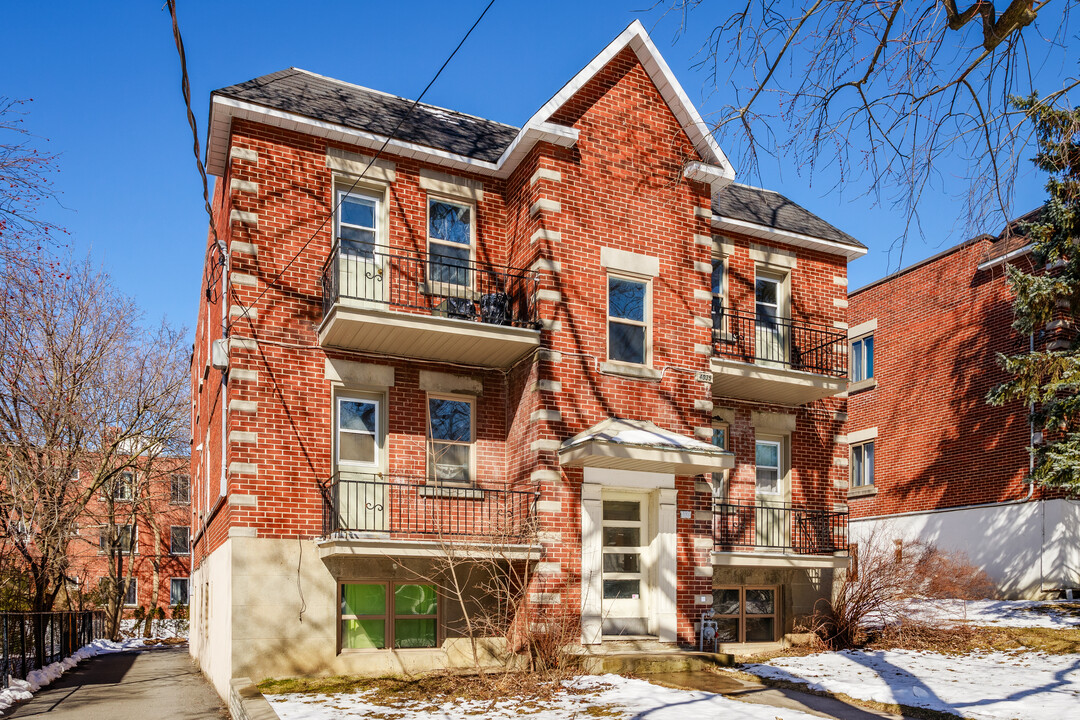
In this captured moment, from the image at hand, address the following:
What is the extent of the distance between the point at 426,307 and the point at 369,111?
13.0 ft

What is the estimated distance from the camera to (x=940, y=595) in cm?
1803

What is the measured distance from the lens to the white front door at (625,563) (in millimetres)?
14992

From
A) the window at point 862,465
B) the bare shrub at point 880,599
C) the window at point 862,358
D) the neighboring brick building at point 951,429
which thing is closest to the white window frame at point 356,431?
the bare shrub at point 880,599

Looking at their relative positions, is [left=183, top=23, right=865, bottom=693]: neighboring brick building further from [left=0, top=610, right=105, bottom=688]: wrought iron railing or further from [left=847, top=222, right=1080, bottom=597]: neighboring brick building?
[left=847, top=222, right=1080, bottom=597]: neighboring brick building

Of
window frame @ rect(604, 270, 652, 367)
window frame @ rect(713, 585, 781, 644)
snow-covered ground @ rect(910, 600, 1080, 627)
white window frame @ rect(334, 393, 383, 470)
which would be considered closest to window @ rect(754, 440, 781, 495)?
window frame @ rect(713, 585, 781, 644)

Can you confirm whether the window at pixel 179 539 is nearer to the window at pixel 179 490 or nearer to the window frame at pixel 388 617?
the window at pixel 179 490

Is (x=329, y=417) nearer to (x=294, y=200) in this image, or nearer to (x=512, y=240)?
(x=294, y=200)

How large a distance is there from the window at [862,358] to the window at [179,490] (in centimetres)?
3243

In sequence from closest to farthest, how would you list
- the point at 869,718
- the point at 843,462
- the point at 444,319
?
the point at 869,718 < the point at 444,319 < the point at 843,462

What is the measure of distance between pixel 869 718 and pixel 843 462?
947 cm

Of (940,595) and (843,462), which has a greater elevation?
(843,462)

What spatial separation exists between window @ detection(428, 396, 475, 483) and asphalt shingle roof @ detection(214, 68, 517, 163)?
176 inches

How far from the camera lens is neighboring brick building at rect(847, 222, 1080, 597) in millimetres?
21891

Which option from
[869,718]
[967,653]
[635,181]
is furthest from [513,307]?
[967,653]
